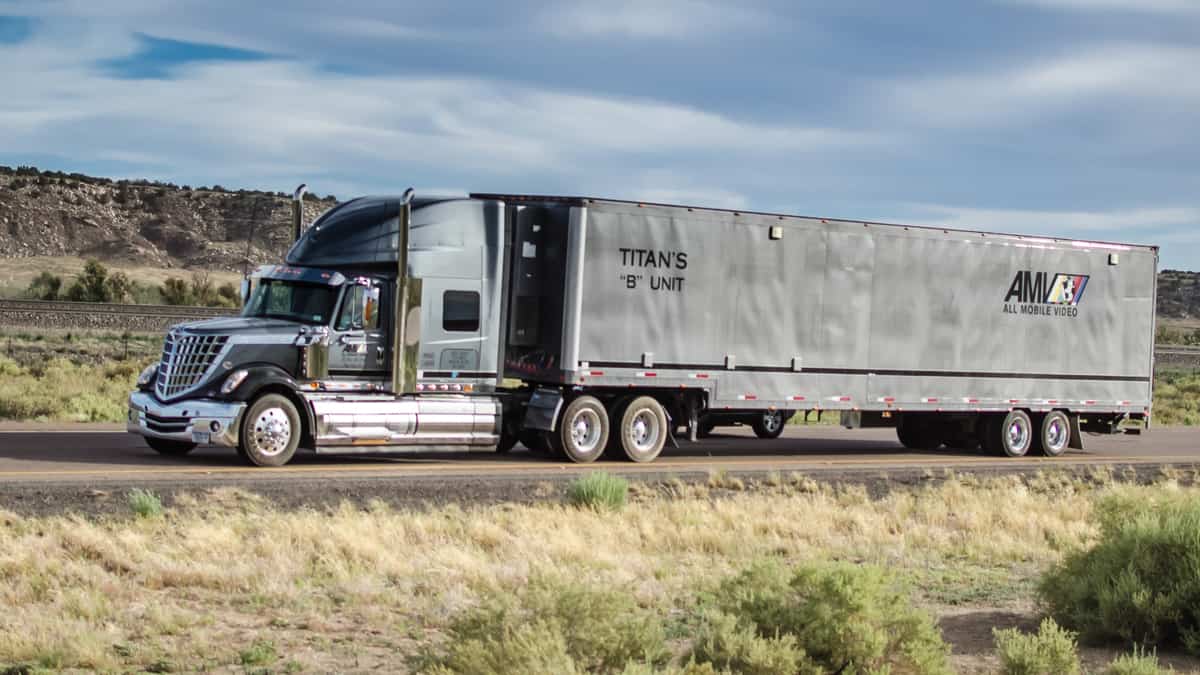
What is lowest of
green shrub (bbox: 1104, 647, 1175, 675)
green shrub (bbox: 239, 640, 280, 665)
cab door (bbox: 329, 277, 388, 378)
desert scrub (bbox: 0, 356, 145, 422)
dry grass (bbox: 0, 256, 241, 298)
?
green shrub (bbox: 239, 640, 280, 665)

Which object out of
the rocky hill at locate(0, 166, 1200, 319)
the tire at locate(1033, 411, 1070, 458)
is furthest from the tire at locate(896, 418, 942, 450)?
the rocky hill at locate(0, 166, 1200, 319)

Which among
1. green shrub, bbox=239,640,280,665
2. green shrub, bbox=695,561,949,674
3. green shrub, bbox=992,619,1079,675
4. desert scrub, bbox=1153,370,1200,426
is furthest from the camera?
desert scrub, bbox=1153,370,1200,426

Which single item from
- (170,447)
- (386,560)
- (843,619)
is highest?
(843,619)

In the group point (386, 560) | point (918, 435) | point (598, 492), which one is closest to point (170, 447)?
point (598, 492)

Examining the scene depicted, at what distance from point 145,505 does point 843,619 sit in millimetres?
8005

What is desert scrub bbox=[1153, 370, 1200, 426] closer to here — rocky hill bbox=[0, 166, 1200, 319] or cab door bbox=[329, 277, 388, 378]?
cab door bbox=[329, 277, 388, 378]

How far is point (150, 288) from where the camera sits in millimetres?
78875

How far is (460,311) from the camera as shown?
20.2m

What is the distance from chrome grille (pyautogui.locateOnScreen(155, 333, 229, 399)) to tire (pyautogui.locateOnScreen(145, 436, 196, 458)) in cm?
96

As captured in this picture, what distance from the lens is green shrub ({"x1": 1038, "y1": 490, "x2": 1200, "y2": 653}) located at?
961cm

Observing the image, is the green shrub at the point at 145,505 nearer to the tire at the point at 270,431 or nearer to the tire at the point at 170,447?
the tire at the point at 270,431

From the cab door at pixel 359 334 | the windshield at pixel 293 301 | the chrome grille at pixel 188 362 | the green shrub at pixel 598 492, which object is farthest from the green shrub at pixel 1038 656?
the windshield at pixel 293 301

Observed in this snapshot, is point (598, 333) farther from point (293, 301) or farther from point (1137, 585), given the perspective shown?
point (1137, 585)

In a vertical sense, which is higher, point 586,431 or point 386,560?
point 586,431
